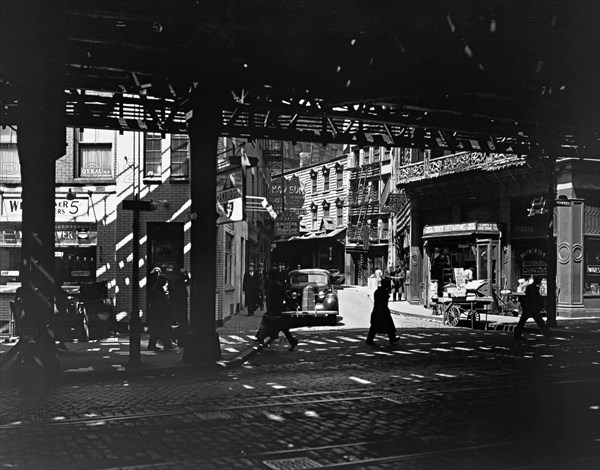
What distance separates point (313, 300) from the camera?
81.9ft

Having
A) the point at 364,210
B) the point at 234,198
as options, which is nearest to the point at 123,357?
the point at 234,198

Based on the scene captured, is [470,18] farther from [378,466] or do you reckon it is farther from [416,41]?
[378,466]

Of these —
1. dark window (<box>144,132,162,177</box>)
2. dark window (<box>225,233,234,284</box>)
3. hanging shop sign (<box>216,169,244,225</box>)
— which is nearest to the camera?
hanging shop sign (<box>216,169,244,225</box>)

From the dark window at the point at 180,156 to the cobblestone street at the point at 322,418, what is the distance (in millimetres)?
8436

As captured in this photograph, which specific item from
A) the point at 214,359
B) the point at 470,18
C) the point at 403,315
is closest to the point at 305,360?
the point at 214,359

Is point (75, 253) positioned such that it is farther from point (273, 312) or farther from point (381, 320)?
point (381, 320)

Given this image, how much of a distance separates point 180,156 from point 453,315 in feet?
35.4

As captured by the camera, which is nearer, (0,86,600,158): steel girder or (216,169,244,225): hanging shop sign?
(216,169,244,225): hanging shop sign

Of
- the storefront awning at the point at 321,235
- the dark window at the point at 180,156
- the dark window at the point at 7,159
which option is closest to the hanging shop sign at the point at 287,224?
the dark window at the point at 180,156

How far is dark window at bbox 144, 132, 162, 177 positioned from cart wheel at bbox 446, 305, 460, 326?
10977mm

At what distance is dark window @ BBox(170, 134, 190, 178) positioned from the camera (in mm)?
21562

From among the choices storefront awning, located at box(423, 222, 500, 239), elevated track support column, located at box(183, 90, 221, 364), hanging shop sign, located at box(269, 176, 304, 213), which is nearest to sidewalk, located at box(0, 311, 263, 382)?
elevated track support column, located at box(183, 90, 221, 364)

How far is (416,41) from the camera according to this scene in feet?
37.7

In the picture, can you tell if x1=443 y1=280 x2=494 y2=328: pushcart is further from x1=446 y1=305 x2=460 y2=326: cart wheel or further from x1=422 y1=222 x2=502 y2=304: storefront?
x1=422 y1=222 x2=502 y2=304: storefront
